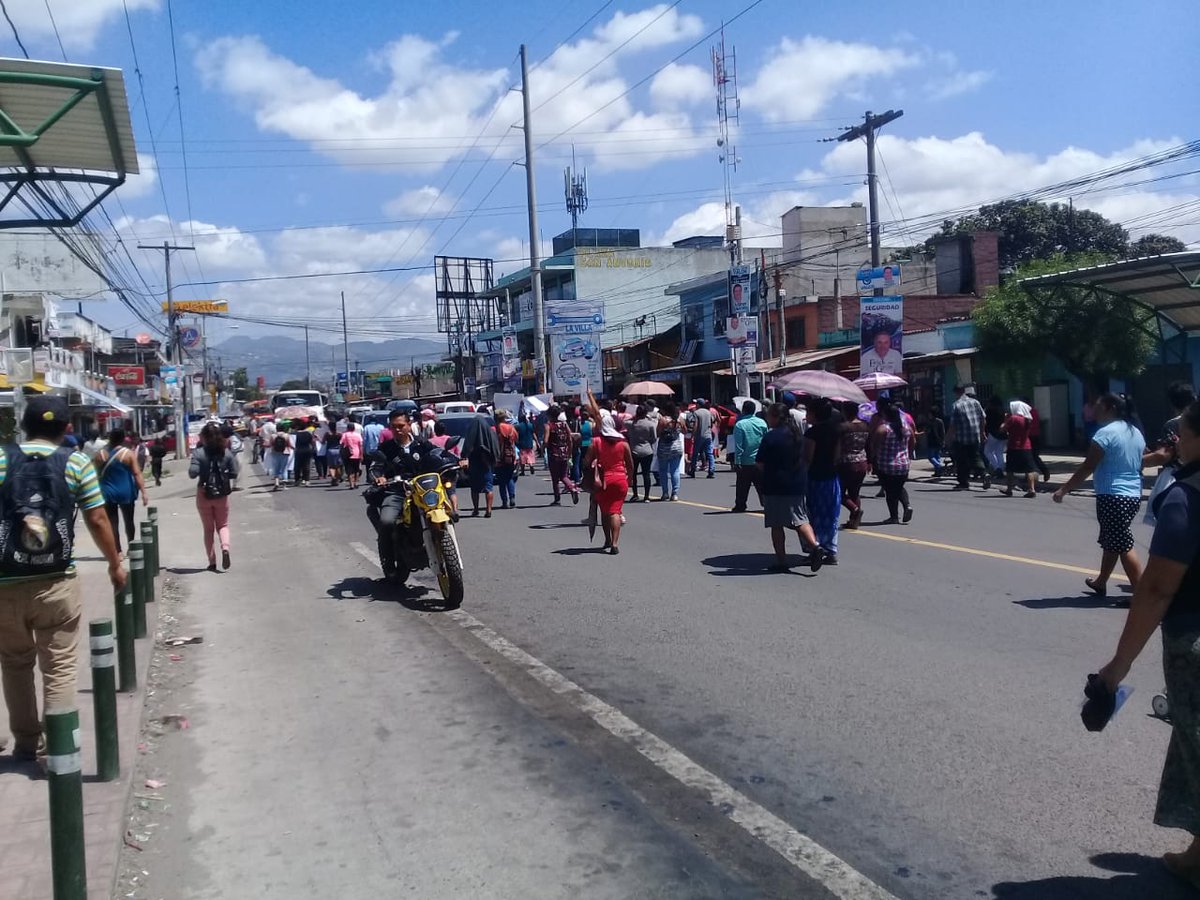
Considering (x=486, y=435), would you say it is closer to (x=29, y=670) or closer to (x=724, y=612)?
(x=724, y=612)

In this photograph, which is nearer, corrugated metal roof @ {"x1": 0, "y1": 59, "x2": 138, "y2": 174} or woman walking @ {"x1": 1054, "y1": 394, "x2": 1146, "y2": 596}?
corrugated metal roof @ {"x1": 0, "y1": 59, "x2": 138, "y2": 174}

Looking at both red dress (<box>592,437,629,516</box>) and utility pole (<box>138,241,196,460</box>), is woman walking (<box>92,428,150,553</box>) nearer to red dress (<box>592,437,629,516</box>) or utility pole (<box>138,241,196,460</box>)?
red dress (<box>592,437,629,516</box>)

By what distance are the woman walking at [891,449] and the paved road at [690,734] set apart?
2.98 m

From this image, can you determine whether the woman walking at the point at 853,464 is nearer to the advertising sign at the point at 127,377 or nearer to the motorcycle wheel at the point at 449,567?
the motorcycle wheel at the point at 449,567

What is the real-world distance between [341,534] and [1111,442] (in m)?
11.4

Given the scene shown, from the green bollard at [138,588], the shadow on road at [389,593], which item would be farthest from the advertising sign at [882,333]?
the green bollard at [138,588]

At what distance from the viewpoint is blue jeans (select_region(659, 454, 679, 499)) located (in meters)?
19.2

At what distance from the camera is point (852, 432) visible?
531 inches

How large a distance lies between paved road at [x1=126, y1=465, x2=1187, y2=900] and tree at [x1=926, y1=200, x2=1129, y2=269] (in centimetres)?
4807

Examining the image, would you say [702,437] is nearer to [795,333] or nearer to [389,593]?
[389,593]

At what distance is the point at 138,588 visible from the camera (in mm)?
9055

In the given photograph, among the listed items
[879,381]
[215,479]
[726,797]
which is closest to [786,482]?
[726,797]

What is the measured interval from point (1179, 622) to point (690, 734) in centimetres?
293

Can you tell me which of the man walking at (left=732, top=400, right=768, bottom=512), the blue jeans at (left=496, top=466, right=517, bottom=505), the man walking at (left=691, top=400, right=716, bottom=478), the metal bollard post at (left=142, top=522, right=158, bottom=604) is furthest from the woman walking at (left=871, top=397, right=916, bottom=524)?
Answer: the man walking at (left=691, top=400, right=716, bottom=478)
